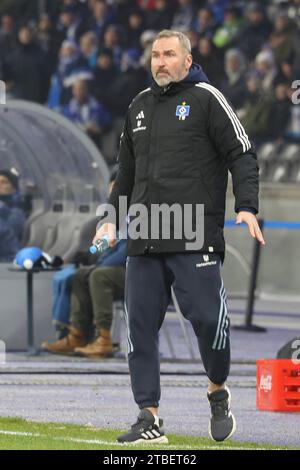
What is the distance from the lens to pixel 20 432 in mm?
8969

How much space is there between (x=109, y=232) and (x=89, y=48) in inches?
656

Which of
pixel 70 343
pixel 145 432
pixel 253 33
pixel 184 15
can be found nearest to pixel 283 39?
pixel 253 33

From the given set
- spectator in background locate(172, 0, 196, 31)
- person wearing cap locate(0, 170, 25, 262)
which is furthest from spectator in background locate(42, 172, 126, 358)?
spectator in background locate(172, 0, 196, 31)

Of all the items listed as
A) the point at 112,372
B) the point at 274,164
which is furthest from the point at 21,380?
the point at 274,164

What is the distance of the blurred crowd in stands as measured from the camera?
867 inches

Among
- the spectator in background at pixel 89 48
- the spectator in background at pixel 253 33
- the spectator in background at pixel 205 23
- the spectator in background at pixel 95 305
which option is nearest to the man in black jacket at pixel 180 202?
the spectator in background at pixel 95 305

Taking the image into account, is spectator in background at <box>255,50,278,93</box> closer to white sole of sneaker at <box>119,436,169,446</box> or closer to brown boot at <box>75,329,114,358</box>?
brown boot at <box>75,329,114,358</box>

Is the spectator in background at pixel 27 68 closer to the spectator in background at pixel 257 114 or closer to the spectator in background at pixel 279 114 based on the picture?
the spectator in background at pixel 257 114

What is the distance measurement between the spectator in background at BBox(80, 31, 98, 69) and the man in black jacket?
16515 millimetres

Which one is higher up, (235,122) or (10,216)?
(235,122)

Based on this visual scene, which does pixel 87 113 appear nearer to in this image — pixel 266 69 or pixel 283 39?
pixel 266 69

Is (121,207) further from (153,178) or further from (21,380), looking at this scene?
(21,380)

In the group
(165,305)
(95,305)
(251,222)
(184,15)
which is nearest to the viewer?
(251,222)

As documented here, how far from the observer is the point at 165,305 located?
876cm
